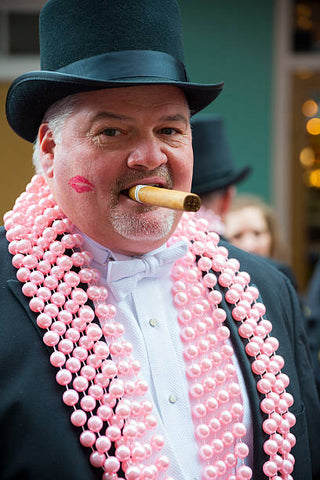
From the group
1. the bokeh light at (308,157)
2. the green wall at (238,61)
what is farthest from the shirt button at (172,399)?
the bokeh light at (308,157)

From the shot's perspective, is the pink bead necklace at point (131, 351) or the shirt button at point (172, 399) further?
the shirt button at point (172, 399)

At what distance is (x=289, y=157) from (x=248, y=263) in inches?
172

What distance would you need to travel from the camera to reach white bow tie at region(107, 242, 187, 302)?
1718mm

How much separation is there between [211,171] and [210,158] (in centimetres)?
7

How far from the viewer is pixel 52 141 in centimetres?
174

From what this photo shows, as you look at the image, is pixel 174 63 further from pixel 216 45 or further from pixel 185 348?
pixel 216 45

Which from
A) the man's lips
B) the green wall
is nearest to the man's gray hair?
the man's lips

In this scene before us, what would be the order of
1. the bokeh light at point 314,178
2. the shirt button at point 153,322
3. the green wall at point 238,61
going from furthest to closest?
the bokeh light at point 314,178 < the green wall at point 238,61 < the shirt button at point 153,322

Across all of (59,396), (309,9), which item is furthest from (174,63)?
(309,9)

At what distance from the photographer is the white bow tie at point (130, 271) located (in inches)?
67.6

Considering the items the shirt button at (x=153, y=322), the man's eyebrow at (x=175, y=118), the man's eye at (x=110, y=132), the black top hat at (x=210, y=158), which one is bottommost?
the shirt button at (x=153, y=322)

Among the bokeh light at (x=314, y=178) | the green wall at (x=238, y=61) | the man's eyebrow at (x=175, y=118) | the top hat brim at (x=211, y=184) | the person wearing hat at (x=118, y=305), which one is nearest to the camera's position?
the person wearing hat at (x=118, y=305)

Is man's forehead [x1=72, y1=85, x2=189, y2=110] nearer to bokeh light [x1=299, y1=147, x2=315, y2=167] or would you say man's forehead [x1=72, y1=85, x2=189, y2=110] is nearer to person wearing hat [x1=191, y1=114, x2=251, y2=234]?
person wearing hat [x1=191, y1=114, x2=251, y2=234]

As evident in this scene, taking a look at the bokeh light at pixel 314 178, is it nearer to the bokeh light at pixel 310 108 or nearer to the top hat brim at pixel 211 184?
the bokeh light at pixel 310 108
